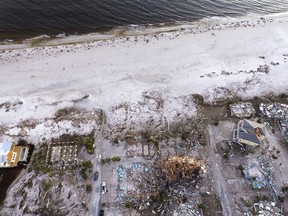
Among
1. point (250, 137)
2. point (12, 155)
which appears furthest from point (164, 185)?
point (12, 155)

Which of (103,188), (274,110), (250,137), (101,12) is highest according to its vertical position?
(101,12)

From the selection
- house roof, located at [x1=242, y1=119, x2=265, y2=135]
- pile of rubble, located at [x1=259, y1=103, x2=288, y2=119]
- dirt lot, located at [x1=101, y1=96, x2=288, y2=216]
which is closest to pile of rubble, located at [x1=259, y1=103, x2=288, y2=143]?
pile of rubble, located at [x1=259, y1=103, x2=288, y2=119]

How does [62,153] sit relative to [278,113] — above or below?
below

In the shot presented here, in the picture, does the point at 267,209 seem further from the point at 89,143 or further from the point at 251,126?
the point at 89,143

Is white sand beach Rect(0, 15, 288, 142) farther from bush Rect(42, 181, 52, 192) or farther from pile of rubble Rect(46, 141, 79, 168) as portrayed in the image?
bush Rect(42, 181, 52, 192)

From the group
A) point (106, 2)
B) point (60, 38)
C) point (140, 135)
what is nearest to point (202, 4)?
point (106, 2)
